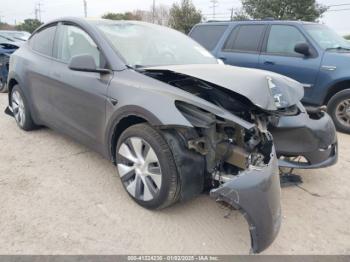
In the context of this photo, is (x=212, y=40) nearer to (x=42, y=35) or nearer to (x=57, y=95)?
(x=42, y=35)

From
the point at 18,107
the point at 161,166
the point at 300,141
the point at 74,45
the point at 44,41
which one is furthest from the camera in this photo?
the point at 18,107

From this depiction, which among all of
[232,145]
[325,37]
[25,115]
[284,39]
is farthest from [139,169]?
[325,37]

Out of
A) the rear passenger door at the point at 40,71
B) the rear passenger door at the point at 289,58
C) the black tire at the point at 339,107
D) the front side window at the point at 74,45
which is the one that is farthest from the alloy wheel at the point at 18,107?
the black tire at the point at 339,107

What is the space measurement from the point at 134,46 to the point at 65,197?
5.40ft

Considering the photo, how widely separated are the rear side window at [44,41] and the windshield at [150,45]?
945 mm

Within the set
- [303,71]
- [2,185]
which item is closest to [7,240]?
[2,185]

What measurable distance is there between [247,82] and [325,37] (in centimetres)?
418

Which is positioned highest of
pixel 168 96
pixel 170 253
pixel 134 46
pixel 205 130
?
pixel 134 46

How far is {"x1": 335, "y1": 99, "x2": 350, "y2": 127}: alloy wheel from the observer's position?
5.66m

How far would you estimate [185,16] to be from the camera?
30.4 m

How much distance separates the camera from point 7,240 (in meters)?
2.68

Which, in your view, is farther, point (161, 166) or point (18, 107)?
point (18, 107)

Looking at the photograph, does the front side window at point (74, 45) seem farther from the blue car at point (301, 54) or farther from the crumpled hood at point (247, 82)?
the blue car at point (301, 54)

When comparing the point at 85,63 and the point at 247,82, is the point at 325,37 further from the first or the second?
the point at 85,63
